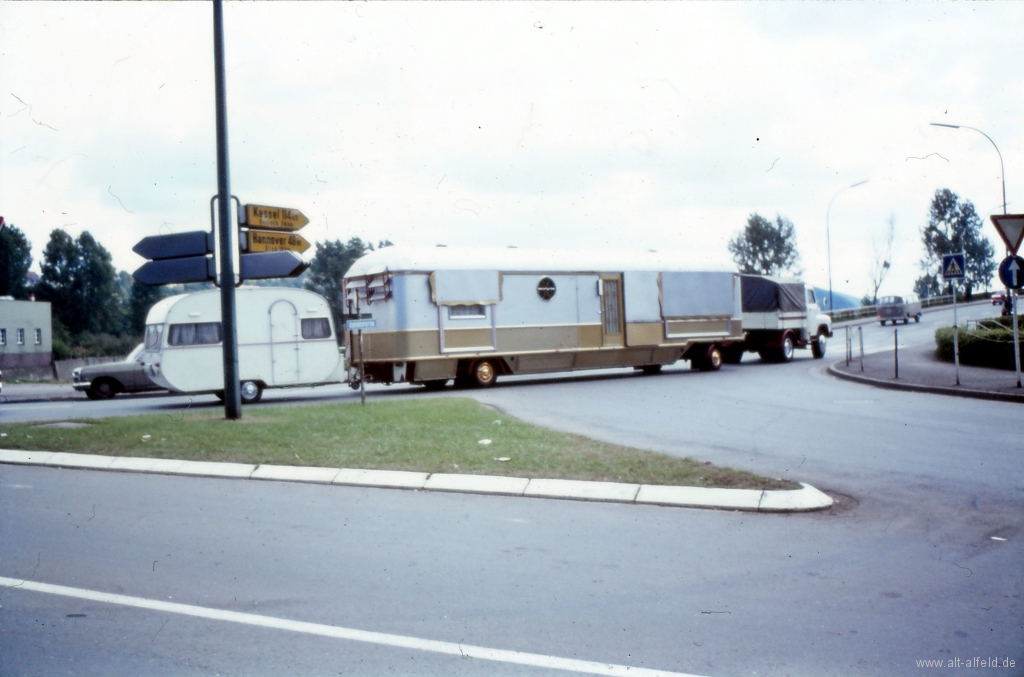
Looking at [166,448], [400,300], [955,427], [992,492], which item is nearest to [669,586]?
[992,492]

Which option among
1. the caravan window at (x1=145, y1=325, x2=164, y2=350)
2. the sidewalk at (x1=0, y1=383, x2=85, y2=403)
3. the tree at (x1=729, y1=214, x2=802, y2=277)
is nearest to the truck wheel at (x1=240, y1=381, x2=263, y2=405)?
the caravan window at (x1=145, y1=325, x2=164, y2=350)

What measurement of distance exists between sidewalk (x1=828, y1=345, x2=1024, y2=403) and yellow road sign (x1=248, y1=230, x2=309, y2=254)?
502 inches

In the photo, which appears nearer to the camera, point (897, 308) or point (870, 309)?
point (897, 308)

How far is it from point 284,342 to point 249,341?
857 mm

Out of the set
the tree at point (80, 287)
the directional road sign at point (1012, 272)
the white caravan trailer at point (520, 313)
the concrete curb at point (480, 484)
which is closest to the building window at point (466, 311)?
the white caravan trailer at point (520, 313)

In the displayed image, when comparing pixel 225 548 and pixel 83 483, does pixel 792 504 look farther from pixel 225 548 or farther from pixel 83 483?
pixel 83 483

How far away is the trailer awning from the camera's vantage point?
2248 centimetres

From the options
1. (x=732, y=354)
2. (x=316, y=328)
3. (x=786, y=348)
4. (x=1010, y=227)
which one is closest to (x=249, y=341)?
(x=316, y=328)

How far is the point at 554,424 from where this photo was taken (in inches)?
579

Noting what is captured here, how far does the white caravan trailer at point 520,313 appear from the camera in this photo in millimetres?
22156

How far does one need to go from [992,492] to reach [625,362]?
1761cm

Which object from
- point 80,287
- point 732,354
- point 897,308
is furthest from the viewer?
point 897,308

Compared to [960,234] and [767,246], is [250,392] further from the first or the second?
[767,246]

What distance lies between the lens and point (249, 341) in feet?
71.1
